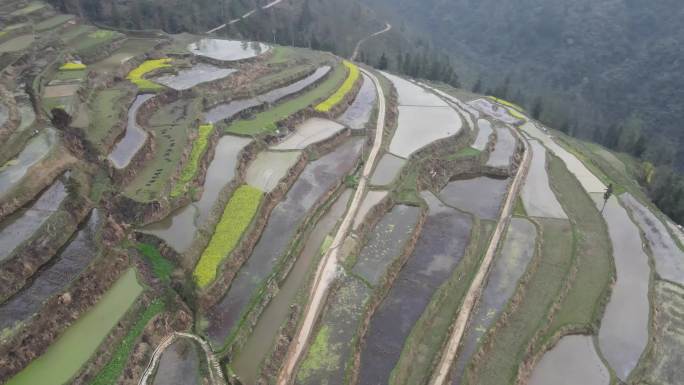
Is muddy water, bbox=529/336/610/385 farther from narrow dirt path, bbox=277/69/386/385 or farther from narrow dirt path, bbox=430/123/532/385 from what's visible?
narrow dirt path, bbox=277/69/386/385

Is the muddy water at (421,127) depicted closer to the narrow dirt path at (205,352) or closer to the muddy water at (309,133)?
the muddy water at (309,133)

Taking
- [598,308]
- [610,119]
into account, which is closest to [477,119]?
[598,308]

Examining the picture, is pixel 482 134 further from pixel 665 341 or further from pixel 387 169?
pixel 665 341

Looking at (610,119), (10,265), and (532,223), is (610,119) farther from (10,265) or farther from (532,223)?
(10,265)

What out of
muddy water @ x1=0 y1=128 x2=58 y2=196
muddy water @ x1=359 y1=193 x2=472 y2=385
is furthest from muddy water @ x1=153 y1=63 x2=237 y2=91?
muddy water @ x1=359 y1=193 x2=472 y2=385

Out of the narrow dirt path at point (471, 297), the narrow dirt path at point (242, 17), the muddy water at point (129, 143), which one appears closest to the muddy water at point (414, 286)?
the narrow dirt path at point (471, 297)
